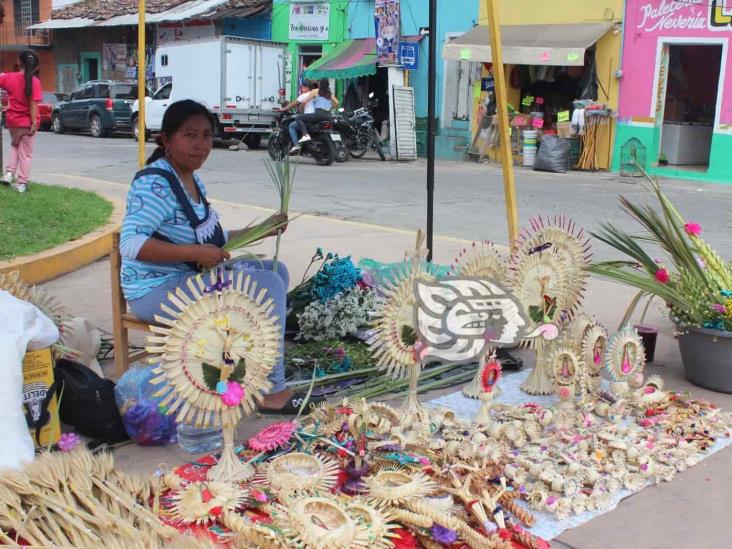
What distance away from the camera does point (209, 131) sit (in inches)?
123

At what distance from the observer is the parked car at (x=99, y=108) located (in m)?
19.9

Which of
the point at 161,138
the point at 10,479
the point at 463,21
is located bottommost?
the point at 10,479

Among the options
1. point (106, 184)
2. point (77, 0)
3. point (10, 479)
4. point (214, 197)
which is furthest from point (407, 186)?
point (77, 0)

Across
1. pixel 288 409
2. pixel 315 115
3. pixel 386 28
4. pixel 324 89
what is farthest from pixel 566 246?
pixel 386 28

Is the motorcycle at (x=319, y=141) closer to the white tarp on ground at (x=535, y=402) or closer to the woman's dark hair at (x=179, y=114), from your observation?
the white tarp on ground at (x=535, y=402)

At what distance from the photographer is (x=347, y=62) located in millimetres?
18000

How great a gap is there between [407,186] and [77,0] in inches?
775

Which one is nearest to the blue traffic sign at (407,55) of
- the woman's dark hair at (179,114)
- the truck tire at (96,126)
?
the truck tire at (96,126)

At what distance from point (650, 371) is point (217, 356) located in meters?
2.40

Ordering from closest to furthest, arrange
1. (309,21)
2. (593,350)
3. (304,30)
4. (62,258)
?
1. (593,350)
2. (62,258)
3. (309,21)
4. (304,30)

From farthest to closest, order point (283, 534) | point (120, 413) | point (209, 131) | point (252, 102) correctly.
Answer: point (252, 102)
point (209, 131)
point (120, 413)
point (283, 534)

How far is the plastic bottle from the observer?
284cm

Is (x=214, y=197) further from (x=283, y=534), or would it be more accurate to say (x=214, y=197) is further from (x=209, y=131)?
(x=283, y=534)

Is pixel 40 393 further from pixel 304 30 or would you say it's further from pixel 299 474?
pixel 304 30
